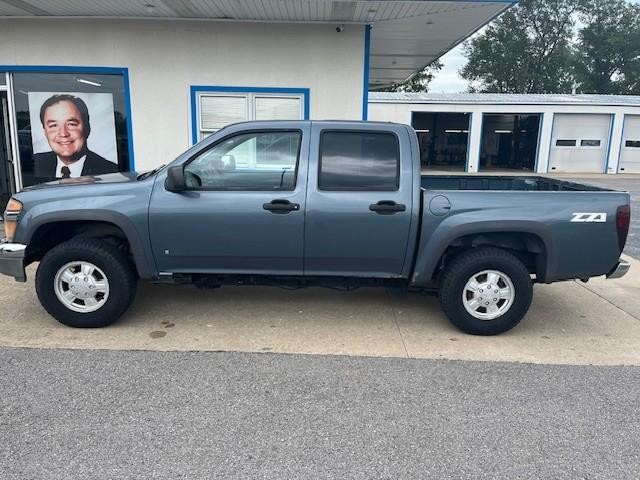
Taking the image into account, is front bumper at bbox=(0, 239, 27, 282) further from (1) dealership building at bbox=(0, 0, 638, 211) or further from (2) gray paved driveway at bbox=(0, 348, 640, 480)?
(1) dealership building at bbox=(0, 0, 638, 211)

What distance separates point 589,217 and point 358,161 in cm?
208

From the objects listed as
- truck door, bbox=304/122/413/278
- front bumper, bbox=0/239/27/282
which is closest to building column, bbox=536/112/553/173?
truck door, bbox=304/122/413/278

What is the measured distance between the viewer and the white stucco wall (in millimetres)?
8734

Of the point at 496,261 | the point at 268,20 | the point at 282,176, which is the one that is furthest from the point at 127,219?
the point at 268,20

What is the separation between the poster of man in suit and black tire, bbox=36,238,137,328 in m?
4.75

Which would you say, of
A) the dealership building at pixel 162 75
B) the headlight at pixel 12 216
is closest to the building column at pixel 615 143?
the dealership building at pixel 162 75

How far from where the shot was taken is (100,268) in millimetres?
4789

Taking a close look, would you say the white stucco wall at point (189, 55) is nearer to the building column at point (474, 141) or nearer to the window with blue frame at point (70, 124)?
the window with blue frame at point (70, 124)

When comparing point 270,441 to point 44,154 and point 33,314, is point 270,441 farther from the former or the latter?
point 44,154

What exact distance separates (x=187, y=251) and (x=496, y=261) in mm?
2776

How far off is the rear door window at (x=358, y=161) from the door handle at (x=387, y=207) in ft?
0.53

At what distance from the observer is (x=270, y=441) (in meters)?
3.19

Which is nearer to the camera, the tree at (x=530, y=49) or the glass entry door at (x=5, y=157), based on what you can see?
the glass entry door at (x=5, y=157)

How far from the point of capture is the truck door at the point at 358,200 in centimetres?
469
